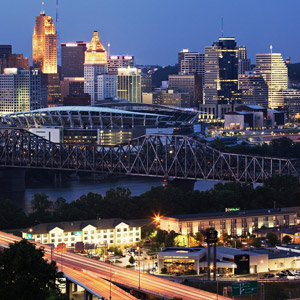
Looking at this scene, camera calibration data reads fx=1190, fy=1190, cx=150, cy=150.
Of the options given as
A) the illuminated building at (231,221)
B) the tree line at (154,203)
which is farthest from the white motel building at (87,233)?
the tree line at (154,203)

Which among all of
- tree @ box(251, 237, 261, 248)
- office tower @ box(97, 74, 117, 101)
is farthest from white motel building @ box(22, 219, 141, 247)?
office tower @ box(97, 74, 117, 101)

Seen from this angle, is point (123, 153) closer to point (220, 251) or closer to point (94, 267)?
point (220, 251)

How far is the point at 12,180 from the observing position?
281 feet

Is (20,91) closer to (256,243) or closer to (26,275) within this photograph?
(256,243)

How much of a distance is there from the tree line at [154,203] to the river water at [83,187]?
31.1ft

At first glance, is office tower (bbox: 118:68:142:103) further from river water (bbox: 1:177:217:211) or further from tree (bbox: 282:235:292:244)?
tree (bbox: 282:235:292:244)

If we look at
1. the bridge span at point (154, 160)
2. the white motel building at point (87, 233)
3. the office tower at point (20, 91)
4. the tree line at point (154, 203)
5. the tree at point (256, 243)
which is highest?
the office tower at point (20, 91)

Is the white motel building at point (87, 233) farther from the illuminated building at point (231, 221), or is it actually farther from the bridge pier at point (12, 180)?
the bridge pier at point (12, 180)

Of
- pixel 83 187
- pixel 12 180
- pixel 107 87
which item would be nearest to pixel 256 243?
pixel 83 187

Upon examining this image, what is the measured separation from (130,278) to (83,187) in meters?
44.4

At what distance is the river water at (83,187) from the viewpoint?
77.1m

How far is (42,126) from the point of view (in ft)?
411

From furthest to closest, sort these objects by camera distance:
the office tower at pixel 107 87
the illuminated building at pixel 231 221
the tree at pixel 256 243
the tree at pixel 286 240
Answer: the office tower at pixel 107 87, the illuminated building at pixel 231 221, the tree at pixel 286 240, the tree at pixel 256 243

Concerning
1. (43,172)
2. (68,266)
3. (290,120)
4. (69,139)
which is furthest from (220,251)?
(290,120)
